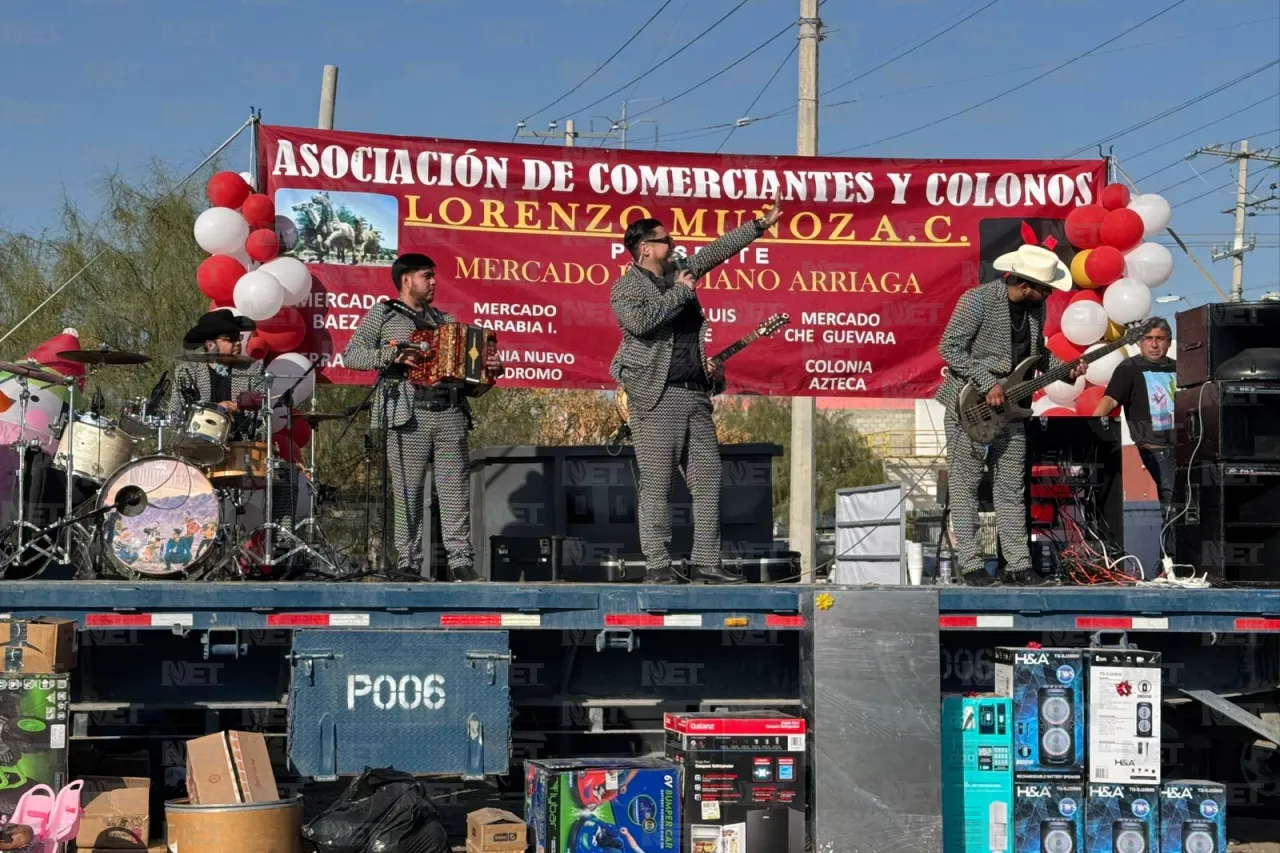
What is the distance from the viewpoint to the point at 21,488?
860 cm

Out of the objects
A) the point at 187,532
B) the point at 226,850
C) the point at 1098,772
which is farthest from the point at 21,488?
the point at 1098,772

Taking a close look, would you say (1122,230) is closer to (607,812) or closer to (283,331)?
(283,331)

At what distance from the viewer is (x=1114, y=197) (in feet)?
36.5

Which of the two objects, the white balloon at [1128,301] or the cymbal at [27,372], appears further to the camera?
the white balloon at [1128,301]

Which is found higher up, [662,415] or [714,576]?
[662,415]

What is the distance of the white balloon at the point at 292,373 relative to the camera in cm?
1033

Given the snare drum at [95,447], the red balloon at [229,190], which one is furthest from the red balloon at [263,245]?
the snare drum at [95,447]

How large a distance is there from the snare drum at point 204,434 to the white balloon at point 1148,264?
6.28 meters

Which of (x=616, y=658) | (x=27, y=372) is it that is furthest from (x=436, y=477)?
(x=27, y=372)

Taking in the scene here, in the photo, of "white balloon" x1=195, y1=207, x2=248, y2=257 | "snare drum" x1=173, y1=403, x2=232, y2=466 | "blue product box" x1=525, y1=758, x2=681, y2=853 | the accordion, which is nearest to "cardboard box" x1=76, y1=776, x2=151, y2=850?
"blue product box" x1=525, y1=758, x2=681, y2=853

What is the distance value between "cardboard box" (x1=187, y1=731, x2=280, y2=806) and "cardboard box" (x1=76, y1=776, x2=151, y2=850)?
28 centimetres

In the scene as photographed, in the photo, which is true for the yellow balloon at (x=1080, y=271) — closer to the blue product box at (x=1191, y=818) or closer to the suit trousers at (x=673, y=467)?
the suit trousers at (x=673, y=467)

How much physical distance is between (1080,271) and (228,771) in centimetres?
714

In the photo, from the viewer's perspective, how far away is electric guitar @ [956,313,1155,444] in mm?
7969
